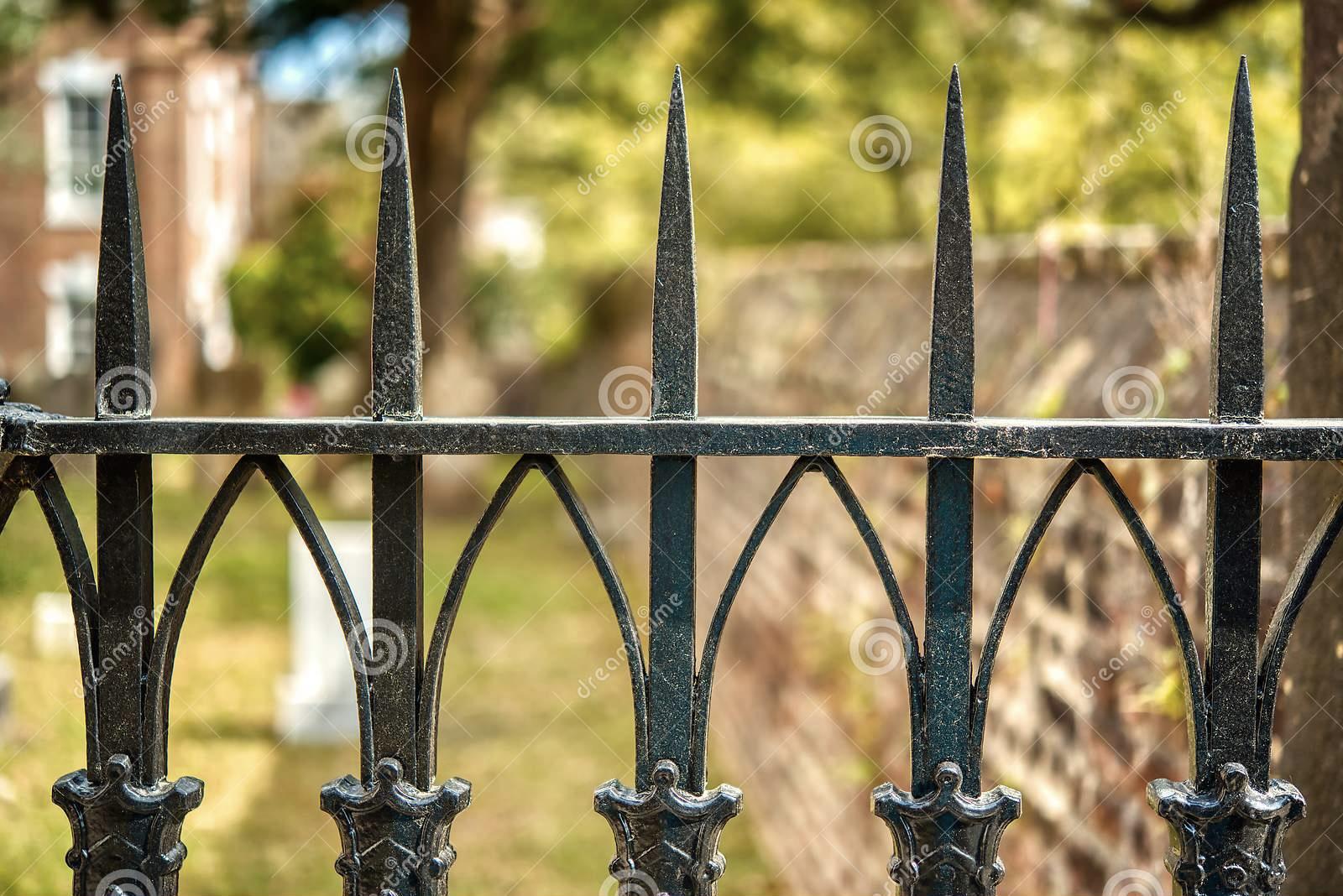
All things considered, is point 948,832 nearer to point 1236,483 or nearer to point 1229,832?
point 1229,832

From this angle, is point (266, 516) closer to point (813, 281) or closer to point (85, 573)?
point (813, 281)

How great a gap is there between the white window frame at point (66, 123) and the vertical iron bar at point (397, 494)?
49.3 feet

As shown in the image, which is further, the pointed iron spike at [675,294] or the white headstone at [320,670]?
the white headstone at [320,670]

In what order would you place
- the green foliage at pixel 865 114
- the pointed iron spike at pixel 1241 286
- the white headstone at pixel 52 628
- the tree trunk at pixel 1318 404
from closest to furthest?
the pointed iron spike at pixel 1241 286
the tree trunk at pixel 1318 404
the green foliage at pixel 865 114
the white headstone at pixel 52 628

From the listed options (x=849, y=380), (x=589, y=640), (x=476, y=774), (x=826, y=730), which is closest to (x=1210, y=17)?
(x=849, y=380)

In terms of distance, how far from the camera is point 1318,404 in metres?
1.57

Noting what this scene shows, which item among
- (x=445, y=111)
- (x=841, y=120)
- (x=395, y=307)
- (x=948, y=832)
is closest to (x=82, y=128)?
(x=445, y=111)

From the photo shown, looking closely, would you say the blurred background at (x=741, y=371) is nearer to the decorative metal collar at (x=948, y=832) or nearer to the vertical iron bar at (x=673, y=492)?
the decorative metal collar at (x=948, y=832)

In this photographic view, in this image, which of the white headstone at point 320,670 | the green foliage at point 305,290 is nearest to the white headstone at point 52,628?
the white headstone at point 320,670

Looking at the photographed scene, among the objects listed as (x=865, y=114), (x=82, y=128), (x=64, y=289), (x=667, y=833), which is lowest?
(x=667, y=833)

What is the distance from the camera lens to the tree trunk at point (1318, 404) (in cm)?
148

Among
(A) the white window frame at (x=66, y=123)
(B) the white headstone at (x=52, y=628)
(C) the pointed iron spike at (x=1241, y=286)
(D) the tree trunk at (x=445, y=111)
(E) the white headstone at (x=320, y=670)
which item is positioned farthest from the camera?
(A) the white window frame at (x=66, y=123)

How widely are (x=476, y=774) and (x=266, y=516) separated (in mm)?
6429

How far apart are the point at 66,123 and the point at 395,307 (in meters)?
17.8
